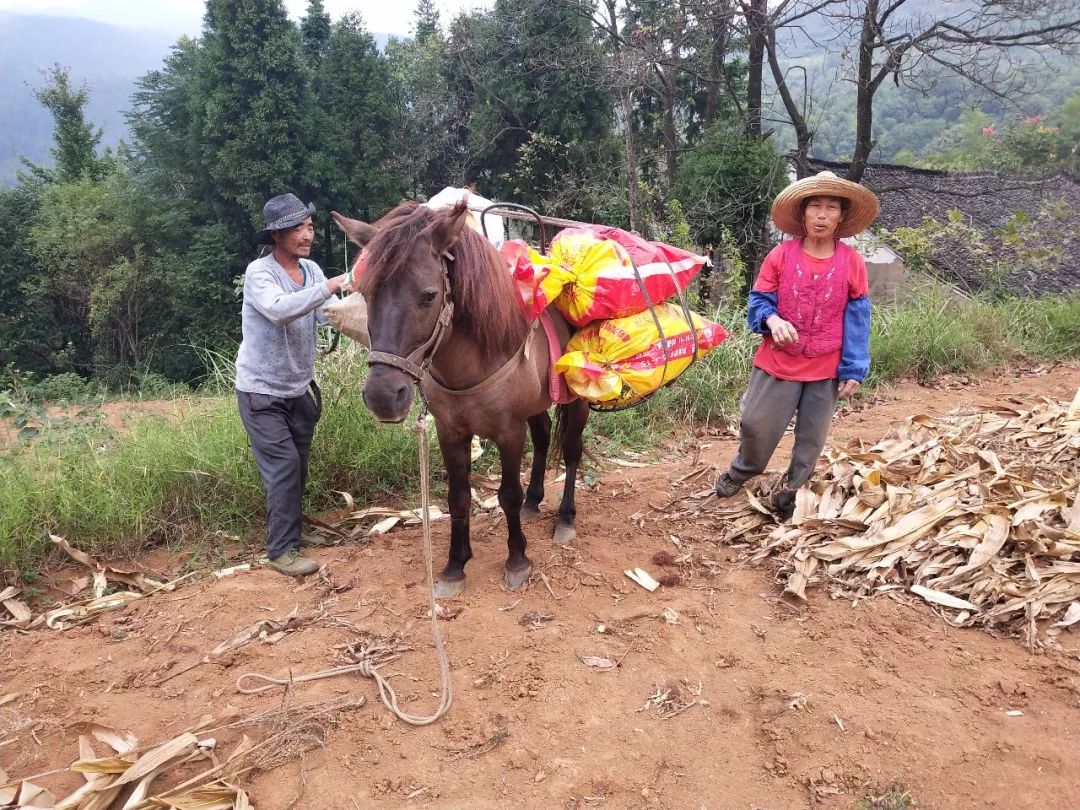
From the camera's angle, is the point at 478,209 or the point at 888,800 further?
the point at 478,209

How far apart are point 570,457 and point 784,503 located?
1.27 meters

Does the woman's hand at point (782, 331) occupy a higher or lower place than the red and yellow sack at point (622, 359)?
higher

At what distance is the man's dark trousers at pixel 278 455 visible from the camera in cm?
362

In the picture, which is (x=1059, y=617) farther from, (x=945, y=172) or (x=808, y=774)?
(x=945, y=172)

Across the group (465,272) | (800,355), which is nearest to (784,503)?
(800,355)

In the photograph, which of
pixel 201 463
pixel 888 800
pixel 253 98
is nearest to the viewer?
pixel 888 800

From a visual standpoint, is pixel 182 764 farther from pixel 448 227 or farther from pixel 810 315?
pixel 810 315

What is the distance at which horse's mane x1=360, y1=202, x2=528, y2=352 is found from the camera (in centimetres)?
239

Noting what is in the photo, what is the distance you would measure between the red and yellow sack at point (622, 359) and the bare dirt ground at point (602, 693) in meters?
1.00

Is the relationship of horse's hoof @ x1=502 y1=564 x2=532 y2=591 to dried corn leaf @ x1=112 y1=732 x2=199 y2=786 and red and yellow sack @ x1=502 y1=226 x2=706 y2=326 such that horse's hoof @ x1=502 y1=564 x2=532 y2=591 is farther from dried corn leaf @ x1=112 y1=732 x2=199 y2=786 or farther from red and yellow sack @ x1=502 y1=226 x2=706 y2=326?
dried corn leaf @ x1=112 y1=732 x2=199 y2=786

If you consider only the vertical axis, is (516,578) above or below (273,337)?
below

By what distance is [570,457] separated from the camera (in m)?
4.11

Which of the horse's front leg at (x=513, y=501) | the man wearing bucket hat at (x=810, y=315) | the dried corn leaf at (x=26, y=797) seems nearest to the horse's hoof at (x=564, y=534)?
the horse's front leg at (x=513, y=501)

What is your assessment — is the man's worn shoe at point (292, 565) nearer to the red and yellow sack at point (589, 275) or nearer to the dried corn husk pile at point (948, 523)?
the red and yellow sack at point (589, 275)
